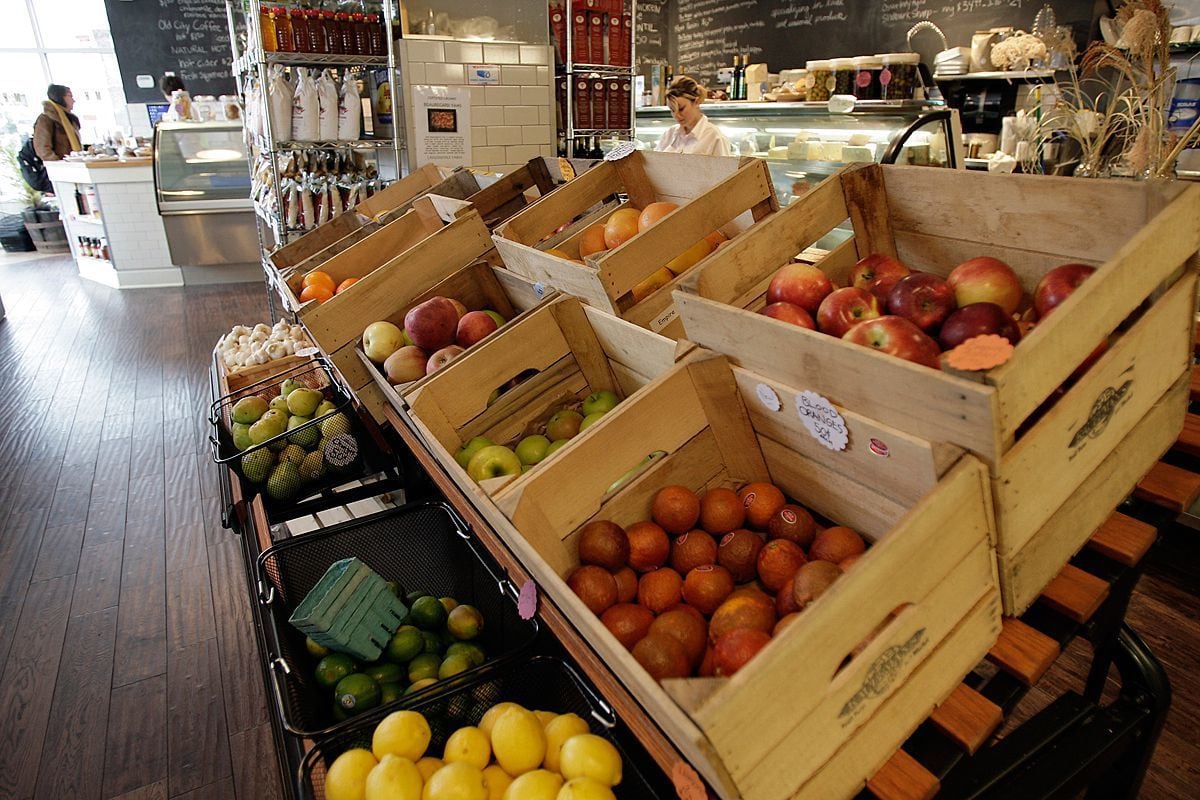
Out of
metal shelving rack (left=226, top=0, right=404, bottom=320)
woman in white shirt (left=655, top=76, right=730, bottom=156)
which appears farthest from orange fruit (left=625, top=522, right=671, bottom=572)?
woman in white shirt (left=655, top=76, right=730, bottom=156)

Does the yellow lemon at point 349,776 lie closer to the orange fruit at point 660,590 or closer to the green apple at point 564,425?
the orange fruit at point 660,590

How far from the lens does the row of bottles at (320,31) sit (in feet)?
13.5

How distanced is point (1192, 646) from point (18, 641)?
3758mm

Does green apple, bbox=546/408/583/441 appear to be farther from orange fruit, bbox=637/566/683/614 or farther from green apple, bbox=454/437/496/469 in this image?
orange fruit, bbox=637/566/683/614

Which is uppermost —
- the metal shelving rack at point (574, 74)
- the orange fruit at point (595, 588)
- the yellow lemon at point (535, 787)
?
the metal shelving rack at point (574, 74)

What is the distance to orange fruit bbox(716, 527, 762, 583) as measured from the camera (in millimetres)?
1227

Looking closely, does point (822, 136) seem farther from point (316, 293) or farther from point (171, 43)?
point (171, 43)

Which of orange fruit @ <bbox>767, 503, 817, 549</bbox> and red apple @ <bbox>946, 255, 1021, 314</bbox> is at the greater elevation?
red apple @ <bbox>946, 255, 1021, 314</bbox>

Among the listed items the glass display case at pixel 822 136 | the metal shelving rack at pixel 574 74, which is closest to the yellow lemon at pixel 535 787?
the glass display case at pixel 822 136

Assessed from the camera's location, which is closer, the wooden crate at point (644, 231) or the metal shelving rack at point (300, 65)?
the wooden crate at point (644, 231)

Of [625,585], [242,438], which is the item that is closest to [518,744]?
[625,585]

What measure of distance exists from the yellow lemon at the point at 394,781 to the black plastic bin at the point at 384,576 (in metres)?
0.15

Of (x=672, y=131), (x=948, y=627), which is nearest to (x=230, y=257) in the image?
(x=672, y=131)

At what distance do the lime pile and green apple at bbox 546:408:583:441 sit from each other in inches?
16.9
